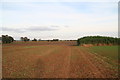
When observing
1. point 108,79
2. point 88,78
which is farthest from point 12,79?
point 108,79

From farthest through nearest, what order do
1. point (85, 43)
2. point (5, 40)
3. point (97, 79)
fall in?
point (5, 40)
point (85, 43)
point (97, 79)

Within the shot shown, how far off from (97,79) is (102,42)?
3187 inches

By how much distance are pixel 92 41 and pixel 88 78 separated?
256 ft

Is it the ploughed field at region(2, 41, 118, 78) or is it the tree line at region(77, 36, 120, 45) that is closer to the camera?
the ploughed field at region(2, 41, 118, 78)

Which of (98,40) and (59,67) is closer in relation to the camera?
(59,67)

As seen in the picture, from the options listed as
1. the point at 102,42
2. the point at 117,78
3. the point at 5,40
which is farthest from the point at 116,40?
the point at 117,78

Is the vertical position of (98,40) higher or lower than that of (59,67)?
higher

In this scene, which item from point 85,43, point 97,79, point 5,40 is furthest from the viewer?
point 5,40

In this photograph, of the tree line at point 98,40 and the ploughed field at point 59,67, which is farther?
the tree line at point 98,40

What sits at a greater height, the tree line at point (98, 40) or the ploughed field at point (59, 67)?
the tree line at point (98, 40)

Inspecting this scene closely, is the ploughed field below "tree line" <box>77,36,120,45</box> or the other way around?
below

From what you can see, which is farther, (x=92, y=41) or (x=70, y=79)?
(x=92, y=41)

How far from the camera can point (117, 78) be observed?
9.40 m

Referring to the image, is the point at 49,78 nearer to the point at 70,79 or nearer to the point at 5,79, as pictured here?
the point at 70,79
